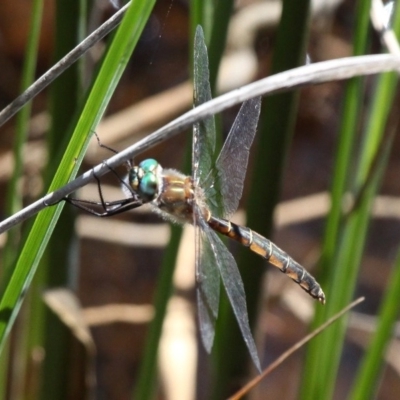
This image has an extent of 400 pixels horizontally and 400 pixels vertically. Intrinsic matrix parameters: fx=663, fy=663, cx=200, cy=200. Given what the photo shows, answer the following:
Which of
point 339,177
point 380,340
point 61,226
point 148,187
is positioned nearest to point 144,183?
point 148,187

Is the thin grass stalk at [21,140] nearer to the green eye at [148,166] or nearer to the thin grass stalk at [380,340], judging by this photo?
the green eye at [148,166]

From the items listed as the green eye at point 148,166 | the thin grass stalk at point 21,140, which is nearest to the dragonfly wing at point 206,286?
the green eye at point 148,166

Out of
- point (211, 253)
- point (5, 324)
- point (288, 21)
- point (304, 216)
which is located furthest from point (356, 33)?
point (304, 216)

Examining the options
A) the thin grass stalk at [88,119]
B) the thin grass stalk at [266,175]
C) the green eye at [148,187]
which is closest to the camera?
the thin grass stalk at [88,119]

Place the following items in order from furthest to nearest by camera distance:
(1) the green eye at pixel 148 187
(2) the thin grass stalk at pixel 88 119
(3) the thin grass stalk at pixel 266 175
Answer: (1) the green eye at pixel 148 187
(3) the thin grass stalk at pixel 266 175
(2) the thin grass stalk at pixel 88 119

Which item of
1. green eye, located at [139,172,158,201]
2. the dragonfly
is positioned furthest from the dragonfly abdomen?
green eye, located at [139,172,158,201]

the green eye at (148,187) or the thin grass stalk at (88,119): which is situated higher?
the green eye at (148,187)

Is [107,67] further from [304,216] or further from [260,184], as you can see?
→ [304,216]
